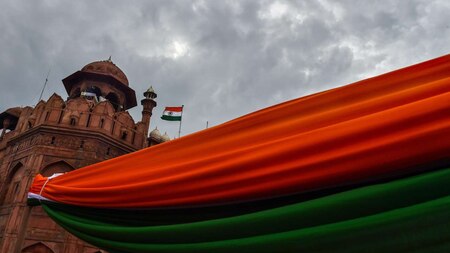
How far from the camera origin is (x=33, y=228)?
13031 millimetres

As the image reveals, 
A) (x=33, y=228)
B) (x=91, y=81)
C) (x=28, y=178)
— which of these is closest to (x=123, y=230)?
(x=33, y=228)

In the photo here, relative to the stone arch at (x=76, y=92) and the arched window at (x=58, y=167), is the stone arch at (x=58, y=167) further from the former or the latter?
the stone arch at (x=76, y=92)

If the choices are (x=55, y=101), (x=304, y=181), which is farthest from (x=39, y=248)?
(x=304, y=181)

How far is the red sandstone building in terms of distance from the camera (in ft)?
42.9

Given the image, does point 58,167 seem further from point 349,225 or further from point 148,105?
point 349,225

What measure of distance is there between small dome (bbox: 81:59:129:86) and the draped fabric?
17.7 metres

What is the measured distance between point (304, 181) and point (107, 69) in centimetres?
1919

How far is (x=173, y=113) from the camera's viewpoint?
915 inches

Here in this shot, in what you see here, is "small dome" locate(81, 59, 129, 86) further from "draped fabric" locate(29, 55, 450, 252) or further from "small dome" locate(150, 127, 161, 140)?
"draped fabric" locate(29, 55, 450, 252)

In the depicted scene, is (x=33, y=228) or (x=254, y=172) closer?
(x=254, y=172)

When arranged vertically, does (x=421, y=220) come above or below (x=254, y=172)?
below

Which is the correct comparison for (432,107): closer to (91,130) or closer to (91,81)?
(91,130)

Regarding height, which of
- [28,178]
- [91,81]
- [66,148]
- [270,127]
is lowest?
[270,127]

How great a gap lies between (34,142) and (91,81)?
5095 millimetres
